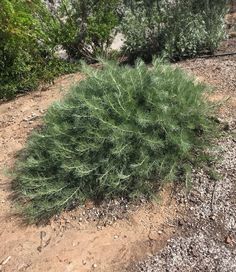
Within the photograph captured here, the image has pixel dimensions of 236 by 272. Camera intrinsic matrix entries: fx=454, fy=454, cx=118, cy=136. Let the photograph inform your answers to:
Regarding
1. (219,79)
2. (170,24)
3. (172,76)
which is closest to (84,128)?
(172,76)

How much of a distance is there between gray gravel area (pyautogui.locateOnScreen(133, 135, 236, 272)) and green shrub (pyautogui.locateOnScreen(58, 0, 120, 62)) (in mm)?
3063

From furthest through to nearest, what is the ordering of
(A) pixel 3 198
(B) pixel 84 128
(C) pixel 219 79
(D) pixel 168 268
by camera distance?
(C) pixel 219 79 → (A) pixel 3 198 → (B) pixel 84 128 → (D) pixel 168 268

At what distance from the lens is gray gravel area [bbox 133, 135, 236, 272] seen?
307 cm

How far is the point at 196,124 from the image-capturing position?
362 centimetres

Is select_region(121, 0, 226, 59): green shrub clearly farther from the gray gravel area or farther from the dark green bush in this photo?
the gray gravel area

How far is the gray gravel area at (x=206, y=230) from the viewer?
121 inches

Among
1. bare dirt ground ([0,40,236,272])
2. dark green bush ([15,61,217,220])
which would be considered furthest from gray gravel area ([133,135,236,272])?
dark green bush ([15,61,217,220])

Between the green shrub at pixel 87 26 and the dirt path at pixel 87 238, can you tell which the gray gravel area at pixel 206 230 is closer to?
the dirt path at pixel 87 238

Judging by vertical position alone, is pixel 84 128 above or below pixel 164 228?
above

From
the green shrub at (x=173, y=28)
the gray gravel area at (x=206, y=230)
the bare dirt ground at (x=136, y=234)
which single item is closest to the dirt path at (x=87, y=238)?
A: the bare dirt ground at (x=136, y=234)

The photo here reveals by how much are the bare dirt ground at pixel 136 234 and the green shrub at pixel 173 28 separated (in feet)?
7.26

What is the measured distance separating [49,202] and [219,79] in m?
2.24

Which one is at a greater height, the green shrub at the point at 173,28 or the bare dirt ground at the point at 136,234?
the green shrub at the point at 173,28

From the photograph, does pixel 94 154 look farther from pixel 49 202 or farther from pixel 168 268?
pixel 168 268
